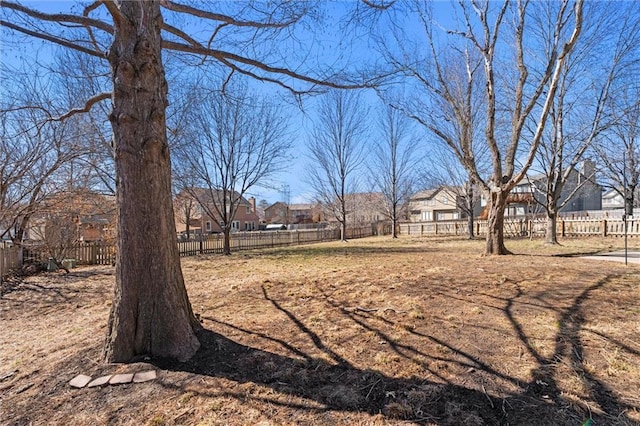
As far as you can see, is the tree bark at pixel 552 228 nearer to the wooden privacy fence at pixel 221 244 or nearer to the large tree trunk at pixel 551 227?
the large tree trunk at pixel 551 227

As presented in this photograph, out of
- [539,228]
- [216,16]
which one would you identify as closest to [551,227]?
[539,228]

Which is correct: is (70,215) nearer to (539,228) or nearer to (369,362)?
(369,362)

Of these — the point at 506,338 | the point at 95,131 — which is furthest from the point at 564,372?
the point at 95,131

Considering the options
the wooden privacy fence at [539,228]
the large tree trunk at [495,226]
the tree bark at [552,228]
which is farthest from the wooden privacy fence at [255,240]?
the tree bark at [552,228]

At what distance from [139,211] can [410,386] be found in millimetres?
2599

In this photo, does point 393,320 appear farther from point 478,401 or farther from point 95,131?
point 95,131

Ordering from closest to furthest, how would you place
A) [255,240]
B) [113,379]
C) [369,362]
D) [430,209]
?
[113,379] → [369,362] → [255,240] → [430,209]

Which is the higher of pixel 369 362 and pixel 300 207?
pixel 300 207

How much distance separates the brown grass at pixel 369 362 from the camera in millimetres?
1984

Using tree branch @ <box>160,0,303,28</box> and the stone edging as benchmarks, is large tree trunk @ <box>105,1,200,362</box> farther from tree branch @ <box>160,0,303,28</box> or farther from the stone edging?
tree branch @ <box>160,0,303,28</box>

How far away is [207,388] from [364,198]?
4193 cm

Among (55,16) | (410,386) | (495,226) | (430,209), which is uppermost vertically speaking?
(55,16)

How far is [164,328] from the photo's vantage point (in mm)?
2822

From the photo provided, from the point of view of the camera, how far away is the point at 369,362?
102 inches
